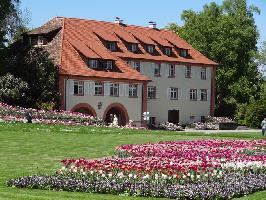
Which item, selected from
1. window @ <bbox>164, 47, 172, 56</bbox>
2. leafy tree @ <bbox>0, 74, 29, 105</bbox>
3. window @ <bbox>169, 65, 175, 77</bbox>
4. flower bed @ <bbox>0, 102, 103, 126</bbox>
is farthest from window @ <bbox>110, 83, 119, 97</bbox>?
window @ <bbox>164, 47, 172, 56</bbox>

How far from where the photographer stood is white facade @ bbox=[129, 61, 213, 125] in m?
70.5

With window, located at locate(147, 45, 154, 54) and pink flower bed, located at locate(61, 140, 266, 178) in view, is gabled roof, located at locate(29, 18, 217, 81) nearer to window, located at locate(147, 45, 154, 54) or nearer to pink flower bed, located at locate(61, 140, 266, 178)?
window, located at locate(147, 45, 154, 54)

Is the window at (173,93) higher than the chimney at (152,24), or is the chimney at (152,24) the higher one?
the chimney at (152,24)

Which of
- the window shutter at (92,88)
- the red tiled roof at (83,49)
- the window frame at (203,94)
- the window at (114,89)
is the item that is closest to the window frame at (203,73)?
the window frame at (203,94)

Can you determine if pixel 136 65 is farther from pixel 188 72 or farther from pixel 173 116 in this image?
pixel 188 72

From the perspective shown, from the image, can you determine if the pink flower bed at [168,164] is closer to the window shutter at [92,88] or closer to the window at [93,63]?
the window shutter at [92,88]

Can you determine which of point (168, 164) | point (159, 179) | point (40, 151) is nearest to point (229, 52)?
point (40, 151)

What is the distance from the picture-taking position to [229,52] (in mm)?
81500

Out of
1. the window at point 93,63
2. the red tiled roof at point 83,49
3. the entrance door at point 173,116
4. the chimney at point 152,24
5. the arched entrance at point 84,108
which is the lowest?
the entrance door at point 173,116

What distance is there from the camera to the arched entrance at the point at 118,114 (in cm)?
6347

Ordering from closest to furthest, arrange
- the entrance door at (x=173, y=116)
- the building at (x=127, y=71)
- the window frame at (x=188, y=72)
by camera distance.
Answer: the building at (x=127, y=71), the entrance door at (x=173, y=116), the window frame at (x=188, y=72)

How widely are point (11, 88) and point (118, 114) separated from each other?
1327cm

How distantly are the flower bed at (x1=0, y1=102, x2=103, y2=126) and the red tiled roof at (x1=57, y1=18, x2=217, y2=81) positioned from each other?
7765 millimetres

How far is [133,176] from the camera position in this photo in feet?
52.9
